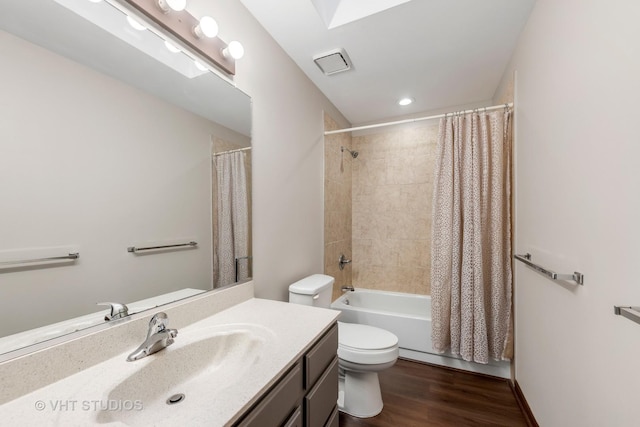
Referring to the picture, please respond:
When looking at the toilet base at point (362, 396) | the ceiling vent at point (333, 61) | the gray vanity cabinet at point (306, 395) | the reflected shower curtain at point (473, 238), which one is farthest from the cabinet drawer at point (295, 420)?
the ceiling vent at point (333, 61)

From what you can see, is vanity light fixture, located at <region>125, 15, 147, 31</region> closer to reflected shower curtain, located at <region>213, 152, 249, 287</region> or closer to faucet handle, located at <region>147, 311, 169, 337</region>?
reflected shower curtain, located at <region>213, 152, 249, 287</region>

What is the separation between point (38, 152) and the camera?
2.39 feet

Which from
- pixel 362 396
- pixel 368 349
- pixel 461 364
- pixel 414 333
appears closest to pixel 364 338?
pixel 368 349

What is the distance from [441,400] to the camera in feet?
5.82

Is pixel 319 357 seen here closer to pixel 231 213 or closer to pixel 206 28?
pixel 231 213

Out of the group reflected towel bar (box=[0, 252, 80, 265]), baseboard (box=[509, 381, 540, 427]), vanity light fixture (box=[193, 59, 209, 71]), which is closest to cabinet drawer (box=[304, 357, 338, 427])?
reflected towel bar (box=[0, 252, 80, 265])

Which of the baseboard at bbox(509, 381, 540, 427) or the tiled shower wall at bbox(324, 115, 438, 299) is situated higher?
the tiled shower wall at bbox(324, 115, 438, 299)

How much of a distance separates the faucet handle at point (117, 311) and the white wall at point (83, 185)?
0.10 feet

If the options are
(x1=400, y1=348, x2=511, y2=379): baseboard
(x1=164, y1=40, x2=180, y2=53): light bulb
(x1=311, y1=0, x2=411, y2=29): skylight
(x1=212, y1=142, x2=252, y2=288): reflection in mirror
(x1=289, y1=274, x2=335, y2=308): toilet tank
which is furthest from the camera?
(x1=400, y1=348, x2=511, y2=379): baseboard

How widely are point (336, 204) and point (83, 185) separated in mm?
2130

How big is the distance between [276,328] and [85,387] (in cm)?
59

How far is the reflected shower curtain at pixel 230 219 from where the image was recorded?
1323mm

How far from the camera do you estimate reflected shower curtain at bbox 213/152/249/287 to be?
1.32 metres

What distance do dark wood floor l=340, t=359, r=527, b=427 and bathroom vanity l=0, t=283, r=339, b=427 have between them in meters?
0.71
